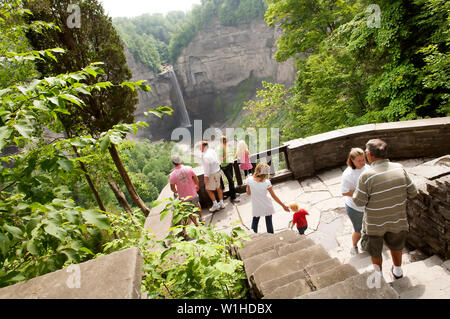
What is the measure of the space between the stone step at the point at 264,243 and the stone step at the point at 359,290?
127 centimetres

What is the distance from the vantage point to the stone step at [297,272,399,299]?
1.15 meters

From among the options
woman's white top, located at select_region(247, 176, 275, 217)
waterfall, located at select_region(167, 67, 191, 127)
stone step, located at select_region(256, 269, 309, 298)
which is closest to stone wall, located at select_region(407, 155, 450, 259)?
woman's white top, located at select_region(247, 176, 275, 217)

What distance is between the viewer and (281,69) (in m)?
55.6

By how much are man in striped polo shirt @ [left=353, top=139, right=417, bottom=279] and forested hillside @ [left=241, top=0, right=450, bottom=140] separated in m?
5.13

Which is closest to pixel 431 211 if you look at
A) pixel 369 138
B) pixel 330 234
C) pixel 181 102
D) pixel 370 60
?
pixel 330 234

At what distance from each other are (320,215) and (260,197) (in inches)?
55.7

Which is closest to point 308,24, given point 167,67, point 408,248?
point 408,248

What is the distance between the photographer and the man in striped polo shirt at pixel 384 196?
7.54ft

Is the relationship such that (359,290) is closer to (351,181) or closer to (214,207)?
(351,181)

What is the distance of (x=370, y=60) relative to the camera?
333 inches

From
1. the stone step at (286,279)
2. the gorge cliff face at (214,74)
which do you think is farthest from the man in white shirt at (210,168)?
the gorge cliff face at (214,74)

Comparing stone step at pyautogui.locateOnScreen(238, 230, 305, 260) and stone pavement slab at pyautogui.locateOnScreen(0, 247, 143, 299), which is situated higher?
stone pavement slab at pyautogui.locateOnScreen(0, 247, 143, 299)

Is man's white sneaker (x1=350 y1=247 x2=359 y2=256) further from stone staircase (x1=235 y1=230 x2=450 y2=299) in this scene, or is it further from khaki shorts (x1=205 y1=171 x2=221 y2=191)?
khaki shorts (x1=205 y1=171 x2=221 y2=191)

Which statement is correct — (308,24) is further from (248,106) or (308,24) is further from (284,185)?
(284,185)
